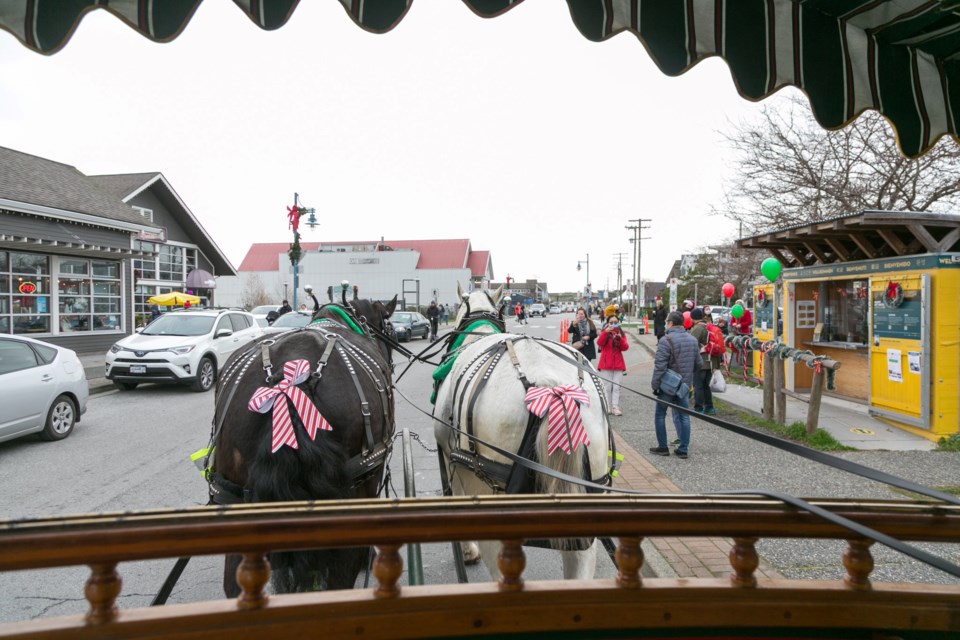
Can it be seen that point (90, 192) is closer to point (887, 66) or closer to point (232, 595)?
point (232, 595)

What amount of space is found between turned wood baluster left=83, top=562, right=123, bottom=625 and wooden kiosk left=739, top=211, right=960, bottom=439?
31.5 feet

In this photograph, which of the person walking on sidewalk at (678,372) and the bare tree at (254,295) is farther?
the bare tree at (254,295)

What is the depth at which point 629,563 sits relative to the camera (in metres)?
1.60

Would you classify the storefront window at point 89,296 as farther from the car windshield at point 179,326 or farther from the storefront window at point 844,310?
the storefront window at point 844,310

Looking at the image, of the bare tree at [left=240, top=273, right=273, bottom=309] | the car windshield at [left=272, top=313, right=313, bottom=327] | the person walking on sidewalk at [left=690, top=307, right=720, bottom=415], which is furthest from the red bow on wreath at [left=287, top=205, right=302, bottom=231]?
the bare tree at [left=240, top=273, right=273, bottom=309]

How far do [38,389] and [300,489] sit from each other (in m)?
7.33

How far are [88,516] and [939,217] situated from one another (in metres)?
10.2

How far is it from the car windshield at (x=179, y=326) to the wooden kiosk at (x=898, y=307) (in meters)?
12.8

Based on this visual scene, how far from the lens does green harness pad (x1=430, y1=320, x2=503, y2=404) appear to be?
4.64 m

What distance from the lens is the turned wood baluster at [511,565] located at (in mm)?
1562

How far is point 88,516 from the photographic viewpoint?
1.44 meters

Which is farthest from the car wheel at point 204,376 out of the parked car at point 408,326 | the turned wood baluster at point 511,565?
the parked car at point 408,326

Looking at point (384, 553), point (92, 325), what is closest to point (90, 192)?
point (92, 325)

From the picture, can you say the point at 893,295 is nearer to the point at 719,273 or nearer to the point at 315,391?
the point at 315,391
